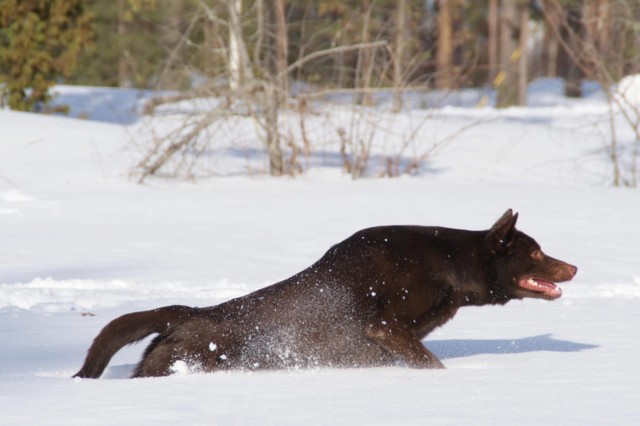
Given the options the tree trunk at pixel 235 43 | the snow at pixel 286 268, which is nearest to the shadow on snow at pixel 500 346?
the snow at pixel 286 268

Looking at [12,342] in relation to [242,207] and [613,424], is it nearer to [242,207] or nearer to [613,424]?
[613,424]

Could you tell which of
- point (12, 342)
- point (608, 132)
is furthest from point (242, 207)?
point (608, 132)

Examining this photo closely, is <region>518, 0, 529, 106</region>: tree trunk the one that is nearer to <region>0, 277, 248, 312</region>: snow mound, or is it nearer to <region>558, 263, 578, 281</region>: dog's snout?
<region>0, 277, 248, 312</region>: snow mound

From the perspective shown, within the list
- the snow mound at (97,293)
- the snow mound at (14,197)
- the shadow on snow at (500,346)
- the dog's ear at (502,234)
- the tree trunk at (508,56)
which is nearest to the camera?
the dog's ear at (502,234)

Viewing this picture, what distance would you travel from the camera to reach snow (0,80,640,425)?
166 inches

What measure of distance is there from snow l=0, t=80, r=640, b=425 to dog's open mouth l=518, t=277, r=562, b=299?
1.08 ft

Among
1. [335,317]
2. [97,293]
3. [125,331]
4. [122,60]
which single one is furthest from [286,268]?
[122,60]

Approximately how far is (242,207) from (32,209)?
8.44ft

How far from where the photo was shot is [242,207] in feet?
43.0

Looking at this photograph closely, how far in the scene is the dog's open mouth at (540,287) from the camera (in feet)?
19.3

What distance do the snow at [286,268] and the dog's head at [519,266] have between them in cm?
37

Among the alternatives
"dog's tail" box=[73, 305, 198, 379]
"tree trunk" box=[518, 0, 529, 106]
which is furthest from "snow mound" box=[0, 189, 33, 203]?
"tree trunk" box=[518, 0, 529, 106]

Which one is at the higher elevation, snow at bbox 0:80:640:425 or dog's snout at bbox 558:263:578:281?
dog's snout at bbox 558:263:578:281

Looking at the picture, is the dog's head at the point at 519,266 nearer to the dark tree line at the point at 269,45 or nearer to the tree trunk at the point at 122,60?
the dark tree line at the point at 269,45
